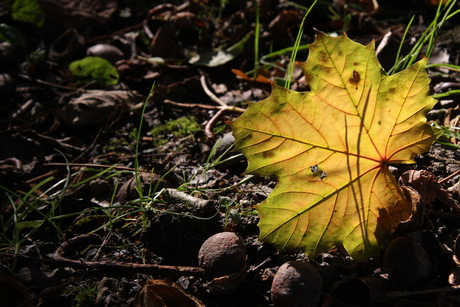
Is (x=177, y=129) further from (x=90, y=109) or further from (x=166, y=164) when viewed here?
(x=90, y=109)

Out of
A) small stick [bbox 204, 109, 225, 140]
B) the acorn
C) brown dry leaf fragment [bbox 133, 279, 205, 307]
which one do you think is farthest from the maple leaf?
small stick [bbox 204, 109, 225, 140]

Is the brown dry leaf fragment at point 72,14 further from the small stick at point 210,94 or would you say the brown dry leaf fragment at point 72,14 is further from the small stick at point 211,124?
the small stick at point 211,124

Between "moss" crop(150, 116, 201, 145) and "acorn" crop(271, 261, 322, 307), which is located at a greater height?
"acorn" crop(271, 261, 322, 307)

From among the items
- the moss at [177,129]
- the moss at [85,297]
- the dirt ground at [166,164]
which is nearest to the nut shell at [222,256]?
the dirt ground at [166,164]

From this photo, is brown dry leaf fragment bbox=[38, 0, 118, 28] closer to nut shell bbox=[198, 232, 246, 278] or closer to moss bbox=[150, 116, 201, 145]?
moss bbox=[150, 116, 201, 145]

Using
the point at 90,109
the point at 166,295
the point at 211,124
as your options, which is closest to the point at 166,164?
the point at 211,124

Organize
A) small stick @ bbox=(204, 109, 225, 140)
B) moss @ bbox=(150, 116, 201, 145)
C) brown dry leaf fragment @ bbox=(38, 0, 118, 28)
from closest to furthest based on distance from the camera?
small stick @ bbox=(204, 109, 225, 140) → moss @ bbox=(150, 116, 201, 145) → brown dry leaf fragment @ bbox=(38, 0, 118, 28)

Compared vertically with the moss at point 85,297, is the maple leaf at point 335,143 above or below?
above
